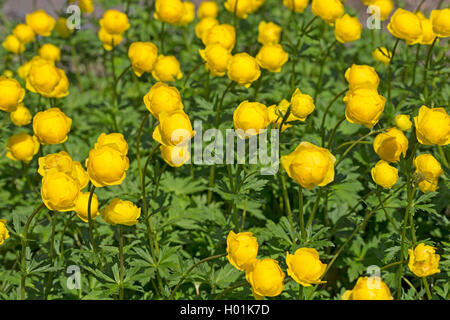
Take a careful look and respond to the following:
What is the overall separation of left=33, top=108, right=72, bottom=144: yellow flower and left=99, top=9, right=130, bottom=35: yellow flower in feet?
Answer: 2.24

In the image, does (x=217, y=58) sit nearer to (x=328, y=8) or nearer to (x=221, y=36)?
(x=221, y=36)

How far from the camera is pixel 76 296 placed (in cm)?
173

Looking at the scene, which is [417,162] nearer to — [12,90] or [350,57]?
[12,90]

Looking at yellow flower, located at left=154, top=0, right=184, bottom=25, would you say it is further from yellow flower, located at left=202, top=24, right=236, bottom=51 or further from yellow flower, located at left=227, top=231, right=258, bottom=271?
yellow flower, located at left=227, top=231, right=258, bottom=271

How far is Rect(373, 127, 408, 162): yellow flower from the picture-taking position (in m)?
1.37

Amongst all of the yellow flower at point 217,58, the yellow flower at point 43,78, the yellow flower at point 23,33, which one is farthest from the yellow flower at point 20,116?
the yellow flower at point 217,58

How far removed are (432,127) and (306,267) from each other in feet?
1.52

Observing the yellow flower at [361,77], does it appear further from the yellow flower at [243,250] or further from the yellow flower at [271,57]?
the yellow flower at [243,250]

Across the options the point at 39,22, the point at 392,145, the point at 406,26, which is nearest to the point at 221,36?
the point at 406,26

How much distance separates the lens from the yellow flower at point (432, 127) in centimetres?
129

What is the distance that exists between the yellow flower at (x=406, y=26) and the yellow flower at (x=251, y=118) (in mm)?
661

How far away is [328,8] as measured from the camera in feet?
6.08

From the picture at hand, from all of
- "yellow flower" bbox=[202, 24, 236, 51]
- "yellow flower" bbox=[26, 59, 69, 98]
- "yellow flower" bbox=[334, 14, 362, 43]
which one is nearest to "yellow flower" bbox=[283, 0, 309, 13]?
"yellow flower" bbox=[334, 14, 362, 43]

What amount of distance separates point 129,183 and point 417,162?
1.02 m
